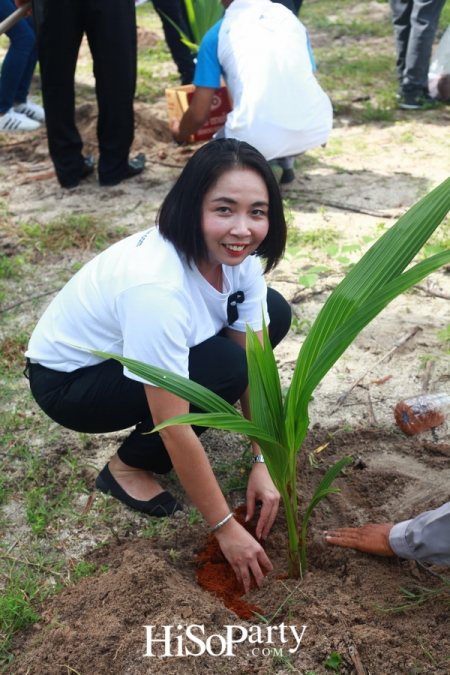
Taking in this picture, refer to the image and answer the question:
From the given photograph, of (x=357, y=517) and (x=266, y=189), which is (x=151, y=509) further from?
(x=266, y=189)

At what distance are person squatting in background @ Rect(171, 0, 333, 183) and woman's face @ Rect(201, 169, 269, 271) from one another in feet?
6.57

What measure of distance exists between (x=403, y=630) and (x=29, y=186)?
3680mm

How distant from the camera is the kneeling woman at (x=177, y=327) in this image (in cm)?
170

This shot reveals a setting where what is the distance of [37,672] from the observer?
1.55 m

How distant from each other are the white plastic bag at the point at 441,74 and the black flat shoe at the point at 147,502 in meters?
4.28

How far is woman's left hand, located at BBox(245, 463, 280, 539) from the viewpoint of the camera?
1.94 m

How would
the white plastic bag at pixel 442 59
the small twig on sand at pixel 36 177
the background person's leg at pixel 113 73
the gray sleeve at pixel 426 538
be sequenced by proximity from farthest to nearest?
the white plastic bag at pixel 442 59
the small twig on sand at pixel 36 177
the background person's leg at pixel 113 73
the gray sleeve at pixel 426 538

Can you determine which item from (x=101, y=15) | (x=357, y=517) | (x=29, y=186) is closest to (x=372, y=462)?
(x=357, y=517)

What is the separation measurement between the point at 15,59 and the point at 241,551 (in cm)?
436

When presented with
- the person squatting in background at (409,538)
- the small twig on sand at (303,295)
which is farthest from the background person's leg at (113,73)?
the person squatting in background at (409,538)

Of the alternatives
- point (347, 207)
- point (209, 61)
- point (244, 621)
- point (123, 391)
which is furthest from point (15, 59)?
point (244, 621)

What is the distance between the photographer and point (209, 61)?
146 inches

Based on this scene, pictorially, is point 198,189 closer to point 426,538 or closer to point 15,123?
point 426,538

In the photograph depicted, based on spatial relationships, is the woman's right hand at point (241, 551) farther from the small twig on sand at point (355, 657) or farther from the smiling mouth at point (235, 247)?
the smiling mouth at point (235, 247)
